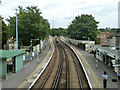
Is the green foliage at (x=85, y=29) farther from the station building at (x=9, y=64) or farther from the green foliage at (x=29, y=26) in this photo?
the station building at (x=9, y=64)

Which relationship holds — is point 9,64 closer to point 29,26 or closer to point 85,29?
point 29,26

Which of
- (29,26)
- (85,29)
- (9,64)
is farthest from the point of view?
(85,29)

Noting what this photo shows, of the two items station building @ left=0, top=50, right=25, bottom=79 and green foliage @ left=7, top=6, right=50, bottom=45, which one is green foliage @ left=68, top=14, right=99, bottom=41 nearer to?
green foliage @ left=7, top=6, right=50, bottom=45

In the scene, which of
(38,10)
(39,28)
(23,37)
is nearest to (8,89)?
(39,28)

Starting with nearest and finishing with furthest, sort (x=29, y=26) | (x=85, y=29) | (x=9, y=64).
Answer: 1. (x=9, y=64)
2. (x=29, y=26)
3. (x=85, y=29)

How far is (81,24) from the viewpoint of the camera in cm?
5803

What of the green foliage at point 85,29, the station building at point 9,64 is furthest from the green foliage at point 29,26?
the station building at point 9,64

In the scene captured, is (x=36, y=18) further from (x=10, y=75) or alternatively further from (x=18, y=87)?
(x=18, y=87)

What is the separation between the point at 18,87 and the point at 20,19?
34.5 m

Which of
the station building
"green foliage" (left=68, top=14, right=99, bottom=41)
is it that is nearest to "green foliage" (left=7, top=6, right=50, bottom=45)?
"green foliage" (left=68, top=14, right=99, bottom=41)

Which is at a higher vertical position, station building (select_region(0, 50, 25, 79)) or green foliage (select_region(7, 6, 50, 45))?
green foliage (select_region(7, 6, 50, 45))

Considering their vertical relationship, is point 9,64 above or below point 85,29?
below

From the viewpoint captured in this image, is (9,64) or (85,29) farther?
(85,29)

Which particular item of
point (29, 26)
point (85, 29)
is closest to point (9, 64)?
point (29, 26)
